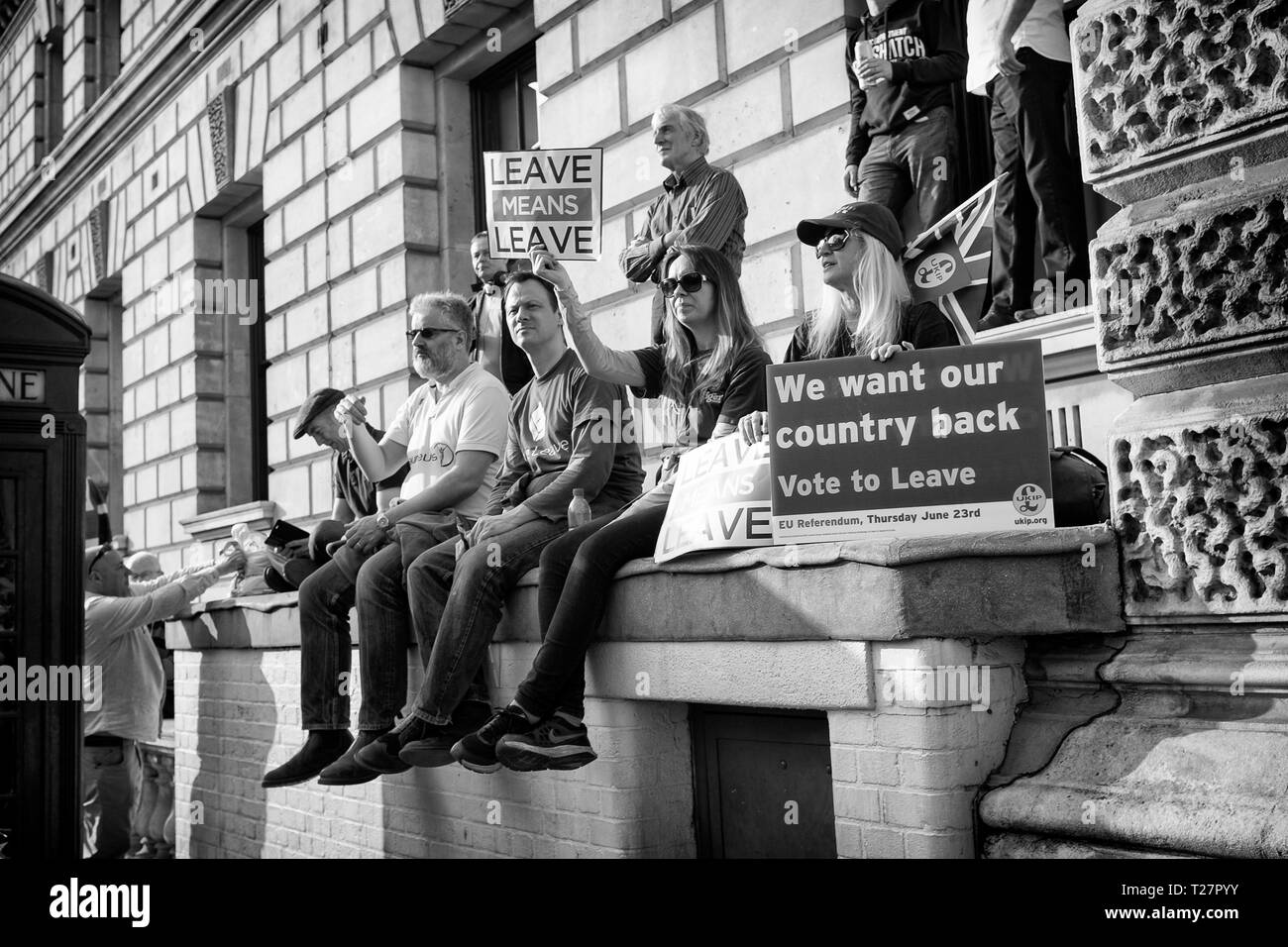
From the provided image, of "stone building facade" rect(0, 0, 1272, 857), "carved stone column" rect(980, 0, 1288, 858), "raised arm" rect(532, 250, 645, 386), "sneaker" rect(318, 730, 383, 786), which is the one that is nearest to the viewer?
"carved stone column" rect(980, 0, 1288, 858)

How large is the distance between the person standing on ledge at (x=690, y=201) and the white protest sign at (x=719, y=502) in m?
2.30

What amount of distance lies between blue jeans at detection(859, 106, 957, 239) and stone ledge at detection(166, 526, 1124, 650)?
3.31 m

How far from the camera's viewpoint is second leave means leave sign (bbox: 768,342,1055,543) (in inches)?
148

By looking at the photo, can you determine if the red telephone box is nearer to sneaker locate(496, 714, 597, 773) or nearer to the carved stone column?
sneaker locate(496, 714, 597, 773)

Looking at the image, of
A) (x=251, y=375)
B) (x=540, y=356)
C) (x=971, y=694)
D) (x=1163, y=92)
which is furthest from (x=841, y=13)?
(x=251, y=375)

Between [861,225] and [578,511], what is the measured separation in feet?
4.98

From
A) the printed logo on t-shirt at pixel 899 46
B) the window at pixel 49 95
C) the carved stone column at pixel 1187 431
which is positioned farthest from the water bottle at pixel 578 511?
the window at pixel 49 95

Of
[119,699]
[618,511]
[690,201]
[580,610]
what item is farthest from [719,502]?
[119,699]

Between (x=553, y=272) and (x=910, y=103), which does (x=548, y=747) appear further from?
(x=910, y=103)

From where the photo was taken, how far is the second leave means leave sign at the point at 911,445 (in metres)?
3.76

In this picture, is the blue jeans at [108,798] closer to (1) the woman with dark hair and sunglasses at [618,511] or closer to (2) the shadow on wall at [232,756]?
(2) the shadow on wall at [232,756]

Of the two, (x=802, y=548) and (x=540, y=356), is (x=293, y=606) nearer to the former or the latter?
(x=540, y=356)

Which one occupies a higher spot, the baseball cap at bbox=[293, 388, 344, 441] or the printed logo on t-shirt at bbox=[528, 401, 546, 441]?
the baseball cap at bbox=[293, 388, 344, 441]

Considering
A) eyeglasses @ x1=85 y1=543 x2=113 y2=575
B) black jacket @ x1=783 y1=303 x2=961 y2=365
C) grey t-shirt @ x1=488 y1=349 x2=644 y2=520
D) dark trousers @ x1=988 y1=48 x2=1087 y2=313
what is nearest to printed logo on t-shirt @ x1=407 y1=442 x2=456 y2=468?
grey t-shirt @ x1=488 y1=349 x2=644 y2=520
